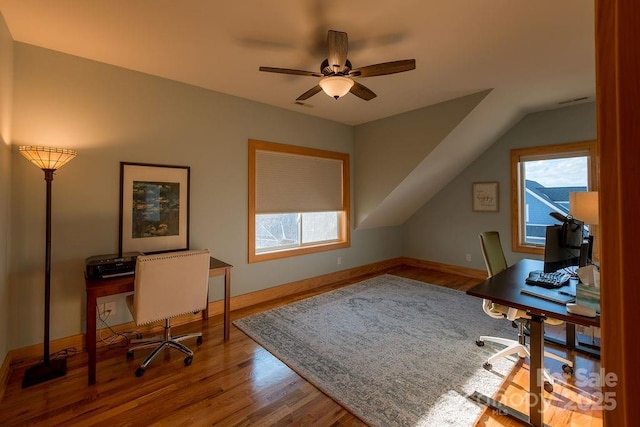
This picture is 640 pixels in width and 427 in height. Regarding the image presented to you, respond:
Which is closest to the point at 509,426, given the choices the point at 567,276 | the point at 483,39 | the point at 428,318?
the point at 567,276

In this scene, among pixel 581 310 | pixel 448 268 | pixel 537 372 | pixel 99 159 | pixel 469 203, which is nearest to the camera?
pixel 581 310

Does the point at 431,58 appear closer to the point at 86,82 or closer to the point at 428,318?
the point at 428,318

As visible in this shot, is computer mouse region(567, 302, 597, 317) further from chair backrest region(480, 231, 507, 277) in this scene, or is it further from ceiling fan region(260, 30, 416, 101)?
ceiling fan region(260, 30, 416, 101)

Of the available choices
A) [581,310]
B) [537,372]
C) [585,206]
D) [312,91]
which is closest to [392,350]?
[537,372]

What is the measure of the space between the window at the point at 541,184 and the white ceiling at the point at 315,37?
1.17m

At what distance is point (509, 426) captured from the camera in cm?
170

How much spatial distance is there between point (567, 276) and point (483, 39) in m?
1.97

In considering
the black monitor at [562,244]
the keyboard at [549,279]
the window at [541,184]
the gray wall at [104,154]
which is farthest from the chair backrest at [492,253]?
the gray wall at [104,154]

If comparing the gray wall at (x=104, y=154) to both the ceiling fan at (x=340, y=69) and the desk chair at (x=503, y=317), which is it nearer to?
the ceiling fan at (x=340, y=69)

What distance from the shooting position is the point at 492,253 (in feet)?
8.48

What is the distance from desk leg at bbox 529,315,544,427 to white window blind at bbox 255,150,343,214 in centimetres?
300

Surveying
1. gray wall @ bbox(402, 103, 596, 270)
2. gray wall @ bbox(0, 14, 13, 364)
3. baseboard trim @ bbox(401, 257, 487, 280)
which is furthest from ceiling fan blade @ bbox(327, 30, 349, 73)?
baseboard trim @ bbox(401, 257, 487, 280)

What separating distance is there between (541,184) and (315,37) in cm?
409

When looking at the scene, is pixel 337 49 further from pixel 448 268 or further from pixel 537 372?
pixel 448 268
